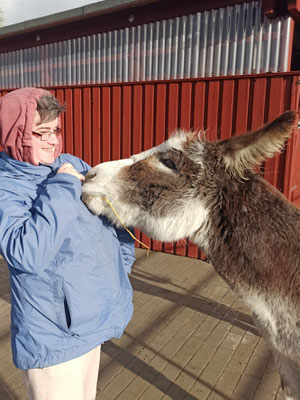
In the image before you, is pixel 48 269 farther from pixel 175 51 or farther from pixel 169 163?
pixel 175 51

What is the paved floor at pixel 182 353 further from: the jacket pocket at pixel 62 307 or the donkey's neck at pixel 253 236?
the donkey's neck at pixel 253 236

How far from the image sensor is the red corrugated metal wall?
5.85 meters

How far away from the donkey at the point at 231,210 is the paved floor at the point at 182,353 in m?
1.33

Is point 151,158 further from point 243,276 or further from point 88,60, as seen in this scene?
point 88,60

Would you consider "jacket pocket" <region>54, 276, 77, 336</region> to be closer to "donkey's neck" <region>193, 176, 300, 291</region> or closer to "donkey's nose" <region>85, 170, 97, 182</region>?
"donkey's nose" <region>85, 170, 97, 182</region>

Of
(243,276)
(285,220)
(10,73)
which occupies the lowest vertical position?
(243,276)

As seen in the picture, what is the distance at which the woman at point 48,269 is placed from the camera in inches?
65.2

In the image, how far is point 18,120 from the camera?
1.74 metres

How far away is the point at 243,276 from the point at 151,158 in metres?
0.99

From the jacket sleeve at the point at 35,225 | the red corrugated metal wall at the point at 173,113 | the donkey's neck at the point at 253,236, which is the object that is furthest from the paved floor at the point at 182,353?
the jacket sleeve at the point at 35,225

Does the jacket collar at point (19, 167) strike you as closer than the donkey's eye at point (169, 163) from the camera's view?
Yes

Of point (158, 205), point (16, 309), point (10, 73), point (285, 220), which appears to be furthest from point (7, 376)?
point (10, 73)

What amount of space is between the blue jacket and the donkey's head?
26cm

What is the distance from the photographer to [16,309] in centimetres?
181
